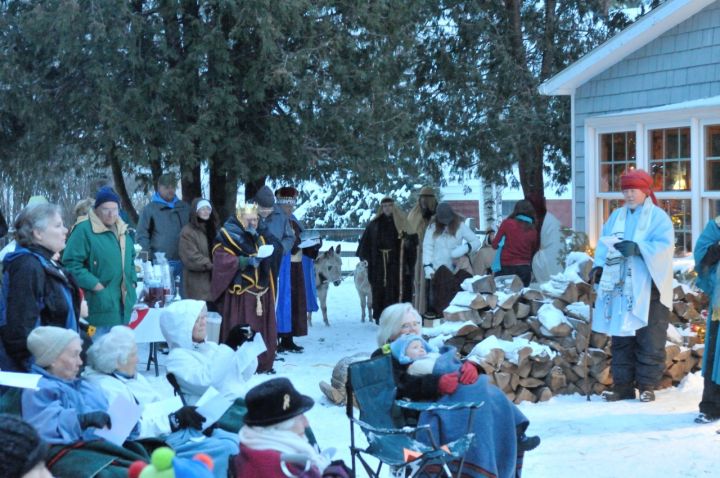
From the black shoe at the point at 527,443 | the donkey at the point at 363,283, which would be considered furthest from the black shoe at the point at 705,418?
the donkey at the point at 363,283

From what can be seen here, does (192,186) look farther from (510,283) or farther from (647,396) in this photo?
(647,396)

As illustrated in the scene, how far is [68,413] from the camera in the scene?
4516 mm

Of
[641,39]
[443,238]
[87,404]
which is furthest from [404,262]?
[87,404]

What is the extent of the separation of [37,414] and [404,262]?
9114mm

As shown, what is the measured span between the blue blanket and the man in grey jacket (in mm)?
5920

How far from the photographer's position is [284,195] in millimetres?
11844

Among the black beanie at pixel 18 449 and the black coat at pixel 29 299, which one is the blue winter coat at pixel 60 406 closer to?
the black coat at pixel 29 299

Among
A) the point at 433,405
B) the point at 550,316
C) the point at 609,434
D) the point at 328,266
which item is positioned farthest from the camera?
the point at 328,266

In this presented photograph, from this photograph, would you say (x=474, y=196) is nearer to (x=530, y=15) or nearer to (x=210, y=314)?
(x=530, y=15)

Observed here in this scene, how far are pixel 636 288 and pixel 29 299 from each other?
4.81 metres

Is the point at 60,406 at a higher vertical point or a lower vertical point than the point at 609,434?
higher

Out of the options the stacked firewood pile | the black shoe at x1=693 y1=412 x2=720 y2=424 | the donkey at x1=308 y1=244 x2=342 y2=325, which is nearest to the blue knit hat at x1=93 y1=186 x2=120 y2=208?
the stacked firewood pile

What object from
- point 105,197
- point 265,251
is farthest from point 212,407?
point 265,251

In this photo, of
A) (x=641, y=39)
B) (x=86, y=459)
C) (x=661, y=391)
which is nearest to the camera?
(x=86, y=459)
